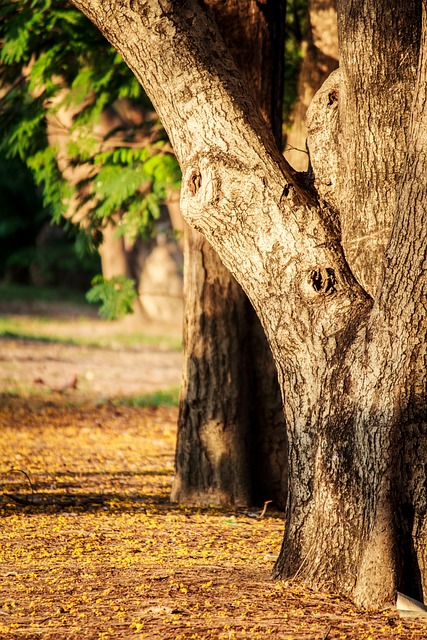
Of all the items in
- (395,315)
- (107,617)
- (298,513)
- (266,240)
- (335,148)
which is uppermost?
(335,148)

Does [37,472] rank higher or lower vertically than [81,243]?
lower

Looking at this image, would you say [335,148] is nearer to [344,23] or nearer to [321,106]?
[321,106]

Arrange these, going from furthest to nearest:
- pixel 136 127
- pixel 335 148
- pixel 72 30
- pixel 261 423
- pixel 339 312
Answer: pixel 136 127 < pixel 72 30 < pixel 261 423 < pixel 335 148 < pixel 339 312

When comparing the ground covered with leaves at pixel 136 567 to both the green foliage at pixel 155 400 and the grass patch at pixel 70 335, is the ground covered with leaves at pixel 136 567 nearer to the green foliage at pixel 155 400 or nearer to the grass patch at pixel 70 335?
the green foliage at pixel 155 400

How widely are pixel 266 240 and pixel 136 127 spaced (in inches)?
150

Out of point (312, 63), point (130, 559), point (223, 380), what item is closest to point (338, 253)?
point (223, 380)

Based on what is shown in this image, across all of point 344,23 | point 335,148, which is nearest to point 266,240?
point 335,148

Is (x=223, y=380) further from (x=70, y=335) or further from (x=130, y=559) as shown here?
(x=70, y=335)

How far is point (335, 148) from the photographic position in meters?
4.32

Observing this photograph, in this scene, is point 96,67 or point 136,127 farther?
point 136,127

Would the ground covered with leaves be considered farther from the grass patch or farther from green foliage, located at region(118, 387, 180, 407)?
the grass patch

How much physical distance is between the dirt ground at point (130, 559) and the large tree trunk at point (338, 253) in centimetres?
32

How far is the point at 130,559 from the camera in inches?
170

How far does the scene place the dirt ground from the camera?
3410 mm
